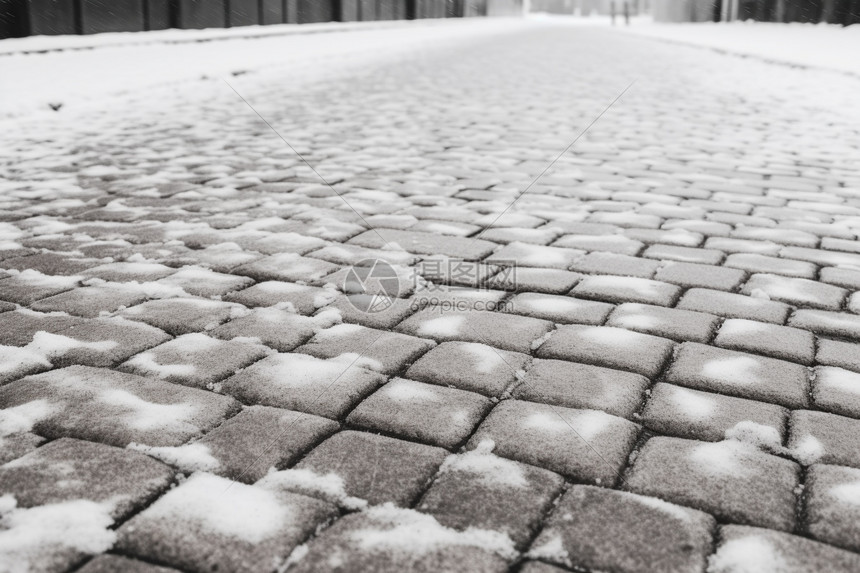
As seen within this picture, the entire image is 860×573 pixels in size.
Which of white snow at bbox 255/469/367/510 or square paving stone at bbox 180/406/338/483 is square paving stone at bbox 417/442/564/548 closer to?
white snow at bbox 255/469/367/510

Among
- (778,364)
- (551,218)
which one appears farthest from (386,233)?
(778,364)

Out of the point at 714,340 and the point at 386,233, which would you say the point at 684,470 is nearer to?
the point at 714,340

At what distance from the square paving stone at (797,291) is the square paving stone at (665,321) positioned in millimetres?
354

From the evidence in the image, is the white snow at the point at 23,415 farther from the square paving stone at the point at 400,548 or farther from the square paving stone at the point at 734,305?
the square paving stone at the point at 734,305

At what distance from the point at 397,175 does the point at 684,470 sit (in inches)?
131

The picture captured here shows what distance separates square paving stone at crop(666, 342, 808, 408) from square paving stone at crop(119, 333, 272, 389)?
3.73ft

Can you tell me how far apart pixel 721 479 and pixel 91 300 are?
197 centimetres

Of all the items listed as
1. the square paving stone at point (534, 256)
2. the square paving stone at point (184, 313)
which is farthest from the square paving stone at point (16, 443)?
the square paving stone at point (534, 256)

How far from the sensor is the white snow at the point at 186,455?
1645 mm

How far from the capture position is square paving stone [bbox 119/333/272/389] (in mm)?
2057

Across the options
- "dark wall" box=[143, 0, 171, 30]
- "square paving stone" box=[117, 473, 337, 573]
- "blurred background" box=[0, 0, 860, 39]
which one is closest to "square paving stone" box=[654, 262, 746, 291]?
"square paving stone" box=[117, 473, 337, 573]

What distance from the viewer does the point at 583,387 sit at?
2.02 meters

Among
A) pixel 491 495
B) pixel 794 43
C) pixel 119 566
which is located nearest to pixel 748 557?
pixel 491 495

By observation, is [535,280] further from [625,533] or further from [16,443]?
[16,443]
